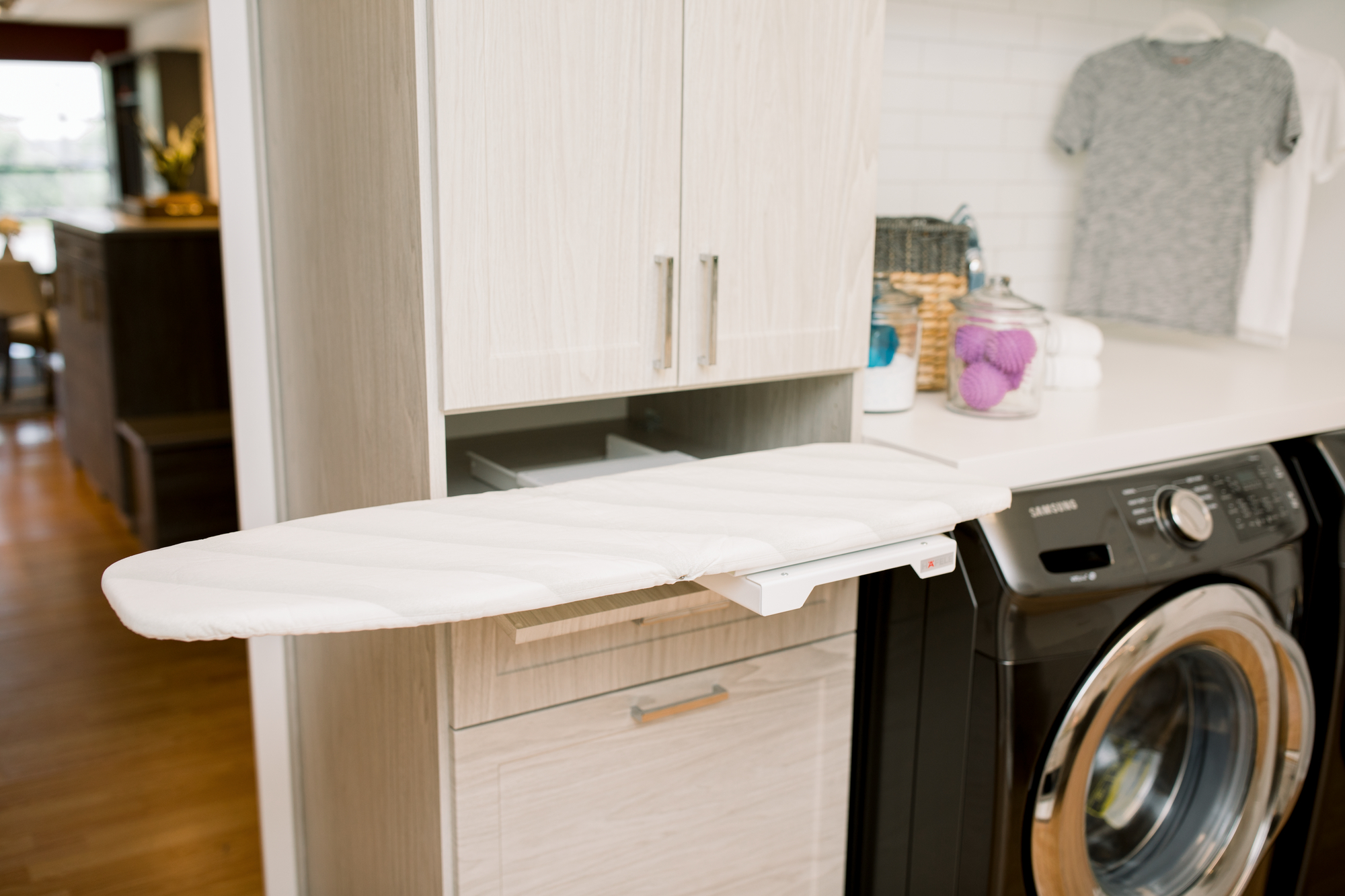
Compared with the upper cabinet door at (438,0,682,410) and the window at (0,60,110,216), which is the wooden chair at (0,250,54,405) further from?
the upper cabinet door at (438,0,682,410)

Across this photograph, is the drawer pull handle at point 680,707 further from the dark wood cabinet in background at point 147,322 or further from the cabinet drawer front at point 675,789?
the dark wood cabinet in background at point 147,322

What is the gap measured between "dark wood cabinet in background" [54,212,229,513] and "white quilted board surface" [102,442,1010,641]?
11.4ft

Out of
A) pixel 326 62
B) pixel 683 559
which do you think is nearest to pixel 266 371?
pixel 326 62

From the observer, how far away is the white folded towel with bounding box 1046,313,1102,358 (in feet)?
6.50

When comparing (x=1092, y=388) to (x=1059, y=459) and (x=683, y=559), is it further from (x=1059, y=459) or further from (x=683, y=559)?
(x=683, y=559)

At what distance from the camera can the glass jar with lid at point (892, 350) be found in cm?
173

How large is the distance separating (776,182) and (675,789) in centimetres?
79

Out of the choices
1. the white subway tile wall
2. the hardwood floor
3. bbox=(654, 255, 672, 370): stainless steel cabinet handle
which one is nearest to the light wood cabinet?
bbox=(654, 255, 672, 370): stainless steel cabinet handle

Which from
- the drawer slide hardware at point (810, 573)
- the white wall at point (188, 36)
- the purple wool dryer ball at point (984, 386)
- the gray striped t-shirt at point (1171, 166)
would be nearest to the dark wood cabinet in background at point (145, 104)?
the white wall at point (188, 36)

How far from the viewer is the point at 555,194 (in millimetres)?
1170

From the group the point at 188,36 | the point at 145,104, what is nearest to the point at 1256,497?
the point at 188,36

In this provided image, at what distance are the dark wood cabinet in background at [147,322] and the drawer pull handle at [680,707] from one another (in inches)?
133

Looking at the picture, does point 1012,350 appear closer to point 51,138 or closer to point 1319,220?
point 1319,220

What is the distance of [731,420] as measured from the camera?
5.64 feet
